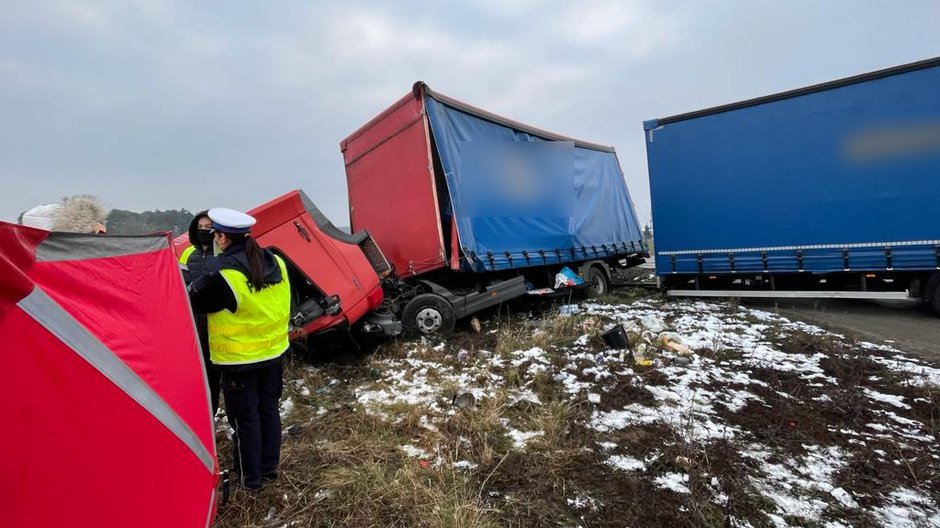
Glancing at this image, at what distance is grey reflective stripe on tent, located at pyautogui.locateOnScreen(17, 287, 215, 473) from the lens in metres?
1.10

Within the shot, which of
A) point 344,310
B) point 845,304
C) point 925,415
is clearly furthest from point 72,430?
point 845,304

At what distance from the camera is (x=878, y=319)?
6484mm

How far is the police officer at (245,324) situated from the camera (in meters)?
2.19

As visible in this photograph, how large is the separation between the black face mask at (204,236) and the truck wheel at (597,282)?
6904 mm

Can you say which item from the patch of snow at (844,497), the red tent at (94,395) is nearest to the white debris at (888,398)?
the patch of snow at (844,497)

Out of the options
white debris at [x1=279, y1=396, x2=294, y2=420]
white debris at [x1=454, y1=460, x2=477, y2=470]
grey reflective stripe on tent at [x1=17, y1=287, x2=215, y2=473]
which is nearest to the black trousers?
grey reflective stripe on tent at [x1=17, y1=287, x2=215, y2=473]

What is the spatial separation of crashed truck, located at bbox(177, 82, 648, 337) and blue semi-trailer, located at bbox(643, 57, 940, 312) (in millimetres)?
2013

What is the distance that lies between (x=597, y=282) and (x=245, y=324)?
24.9ft

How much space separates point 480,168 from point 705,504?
5070 millimetres

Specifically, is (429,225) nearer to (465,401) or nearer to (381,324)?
(381,324)

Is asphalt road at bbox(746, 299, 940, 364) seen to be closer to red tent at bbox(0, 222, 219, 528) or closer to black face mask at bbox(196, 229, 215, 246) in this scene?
red tent at bbox(0, 222, 219, 528)

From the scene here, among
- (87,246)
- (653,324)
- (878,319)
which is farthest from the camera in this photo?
(878,319)

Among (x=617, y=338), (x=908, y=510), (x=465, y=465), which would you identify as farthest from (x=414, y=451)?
(x=617, y=338)

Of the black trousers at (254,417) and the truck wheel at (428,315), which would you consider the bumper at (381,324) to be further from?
the black trousers at (254,417)
